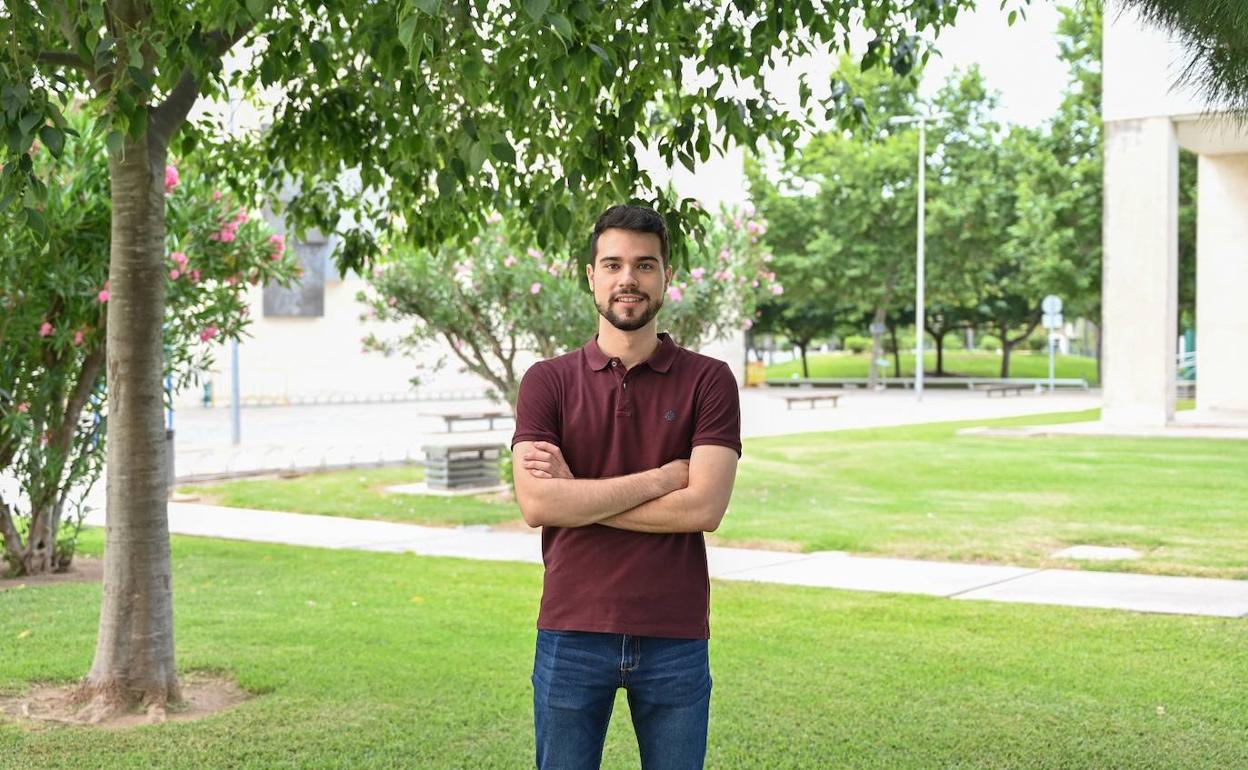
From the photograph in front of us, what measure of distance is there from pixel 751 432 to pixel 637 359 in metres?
25.4

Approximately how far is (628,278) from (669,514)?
55cm

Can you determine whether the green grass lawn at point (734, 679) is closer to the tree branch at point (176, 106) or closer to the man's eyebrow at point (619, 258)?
the tree branch at point (176, 106)

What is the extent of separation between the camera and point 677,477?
3.36 m

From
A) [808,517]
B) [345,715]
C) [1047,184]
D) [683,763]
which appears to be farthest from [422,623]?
[1047,184]

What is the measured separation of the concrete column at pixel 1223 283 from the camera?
30016 mm

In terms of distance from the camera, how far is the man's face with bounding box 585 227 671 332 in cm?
339

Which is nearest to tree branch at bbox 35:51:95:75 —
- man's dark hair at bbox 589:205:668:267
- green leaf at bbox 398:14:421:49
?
green leaf at bbox 398:14:421:49

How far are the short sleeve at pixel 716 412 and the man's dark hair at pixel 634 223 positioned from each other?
0.31 m

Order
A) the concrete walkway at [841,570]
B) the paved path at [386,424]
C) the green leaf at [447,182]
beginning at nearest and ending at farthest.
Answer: the green leaf at [447,182] < the concrete walkway at [841,570] < the paved path at [386,424]

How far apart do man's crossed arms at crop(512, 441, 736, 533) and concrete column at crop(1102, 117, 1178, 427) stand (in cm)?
2456

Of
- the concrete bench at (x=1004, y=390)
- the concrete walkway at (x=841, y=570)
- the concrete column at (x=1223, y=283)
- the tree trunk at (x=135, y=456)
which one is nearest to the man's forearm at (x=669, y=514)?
the tree trunk at (x=135, y=456)

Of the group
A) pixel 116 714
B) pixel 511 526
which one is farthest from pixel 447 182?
pixel 511 526

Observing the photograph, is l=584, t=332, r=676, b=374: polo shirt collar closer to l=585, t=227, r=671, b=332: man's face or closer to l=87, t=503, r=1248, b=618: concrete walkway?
l=585, t=227, r=671, b=332: man's face

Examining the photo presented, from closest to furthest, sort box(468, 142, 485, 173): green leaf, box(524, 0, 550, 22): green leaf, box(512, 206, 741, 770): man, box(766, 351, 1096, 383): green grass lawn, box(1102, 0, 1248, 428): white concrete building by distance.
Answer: box(524, 0, 550, 22): green leaf → box(512, 206, 741, 770): man → box(468, 142, 485, 173): green leaf → box(1102, 0, 1248, 428): white concrete building → box(766, 351, 1096, 383): green grass lawn
